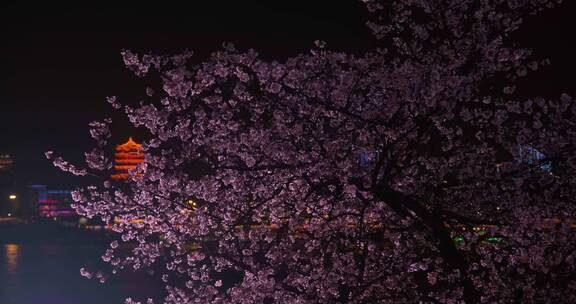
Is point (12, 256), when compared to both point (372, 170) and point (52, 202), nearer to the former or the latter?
point (52, 202)

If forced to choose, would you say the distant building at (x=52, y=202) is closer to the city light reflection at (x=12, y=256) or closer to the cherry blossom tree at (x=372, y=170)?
the city light reflection at (x=12, y=256)

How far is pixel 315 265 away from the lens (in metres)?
11.2

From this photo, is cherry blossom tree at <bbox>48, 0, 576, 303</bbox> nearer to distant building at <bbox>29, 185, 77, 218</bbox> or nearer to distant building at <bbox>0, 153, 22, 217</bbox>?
distant building at <bbox>29, 185, 77, 218</bbox>

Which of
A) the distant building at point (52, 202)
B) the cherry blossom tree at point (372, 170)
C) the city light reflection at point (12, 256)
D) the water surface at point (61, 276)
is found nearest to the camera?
the cherry blossom tree at point (372, 170)

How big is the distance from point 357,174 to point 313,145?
2.25 feet

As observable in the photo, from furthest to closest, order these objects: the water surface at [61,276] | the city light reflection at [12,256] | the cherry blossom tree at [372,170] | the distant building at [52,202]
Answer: the distant building at [52,202], the city light reflection at [12,256], the water surface at [61,276], the cherry blossom tree at [372,170]

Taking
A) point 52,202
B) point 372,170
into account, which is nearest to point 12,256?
point 52,202

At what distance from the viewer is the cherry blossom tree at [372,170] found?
891 centimetres

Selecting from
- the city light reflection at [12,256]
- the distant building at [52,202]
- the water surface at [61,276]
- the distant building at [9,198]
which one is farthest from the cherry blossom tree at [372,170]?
the distant building at [9,198]

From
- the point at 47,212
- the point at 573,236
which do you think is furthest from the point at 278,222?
the point at 47,212

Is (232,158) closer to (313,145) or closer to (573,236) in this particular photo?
(313,145)

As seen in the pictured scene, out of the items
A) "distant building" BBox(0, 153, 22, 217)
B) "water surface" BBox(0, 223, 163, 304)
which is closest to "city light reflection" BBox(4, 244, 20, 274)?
"water surface" BBox(0, 223, 163, 304)

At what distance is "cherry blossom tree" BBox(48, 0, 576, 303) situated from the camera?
891 centimetres

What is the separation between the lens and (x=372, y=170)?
30.2ft
